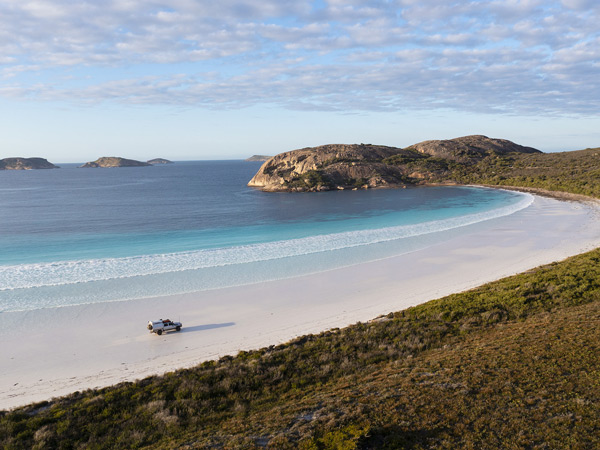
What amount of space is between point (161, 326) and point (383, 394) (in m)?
14.9

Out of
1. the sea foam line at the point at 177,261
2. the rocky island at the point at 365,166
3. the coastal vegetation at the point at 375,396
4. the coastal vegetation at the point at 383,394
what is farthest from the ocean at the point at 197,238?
the rocky island at the point at 365,166

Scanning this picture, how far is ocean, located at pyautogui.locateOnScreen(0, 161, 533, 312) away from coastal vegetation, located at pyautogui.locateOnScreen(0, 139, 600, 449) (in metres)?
15.7

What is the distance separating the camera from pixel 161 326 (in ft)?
76.0

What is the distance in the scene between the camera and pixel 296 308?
88.8 feet

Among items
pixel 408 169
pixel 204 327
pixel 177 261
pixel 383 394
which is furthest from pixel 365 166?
pixel 383 394

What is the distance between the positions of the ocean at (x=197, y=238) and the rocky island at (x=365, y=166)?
19710 mm

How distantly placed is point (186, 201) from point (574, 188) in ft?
267

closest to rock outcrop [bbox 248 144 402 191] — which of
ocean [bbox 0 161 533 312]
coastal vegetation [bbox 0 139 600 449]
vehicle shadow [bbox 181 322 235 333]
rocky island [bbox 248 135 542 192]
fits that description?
rocky island [bbox 248 135 542 192]

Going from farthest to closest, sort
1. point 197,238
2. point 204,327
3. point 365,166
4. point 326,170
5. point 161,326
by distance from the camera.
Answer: point 365,166 → point 326,170 → point 197,238 → point 204,327 → point 161,326

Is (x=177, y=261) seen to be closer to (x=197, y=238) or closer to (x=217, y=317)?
(x=197, y=238)

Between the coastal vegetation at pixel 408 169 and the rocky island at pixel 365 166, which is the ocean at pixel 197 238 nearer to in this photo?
the coastal vegetation at pixel 408 169

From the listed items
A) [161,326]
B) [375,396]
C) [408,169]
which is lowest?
[161,326]

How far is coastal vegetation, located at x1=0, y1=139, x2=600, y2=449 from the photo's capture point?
10.6 m

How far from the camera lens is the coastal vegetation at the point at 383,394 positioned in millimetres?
10555
